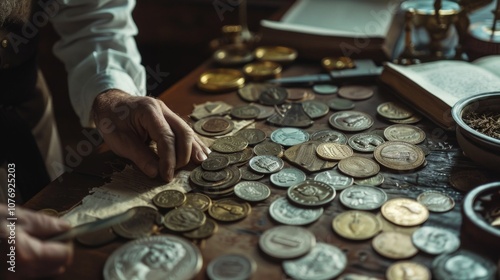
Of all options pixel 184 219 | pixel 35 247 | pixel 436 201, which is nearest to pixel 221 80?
pixel 184 219

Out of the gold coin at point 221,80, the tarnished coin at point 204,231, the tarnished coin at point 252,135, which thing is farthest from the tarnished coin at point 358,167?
the gold coin at point 221,80

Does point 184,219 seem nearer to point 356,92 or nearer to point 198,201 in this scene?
point 198,201

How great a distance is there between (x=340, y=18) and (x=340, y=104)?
745mm

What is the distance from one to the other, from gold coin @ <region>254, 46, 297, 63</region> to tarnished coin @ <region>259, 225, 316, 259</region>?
0.87 metres

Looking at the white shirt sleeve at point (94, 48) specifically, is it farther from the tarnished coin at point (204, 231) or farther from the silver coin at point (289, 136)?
the tarnished coin at point (204, 231)

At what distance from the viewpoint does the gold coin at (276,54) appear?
1.82 meters

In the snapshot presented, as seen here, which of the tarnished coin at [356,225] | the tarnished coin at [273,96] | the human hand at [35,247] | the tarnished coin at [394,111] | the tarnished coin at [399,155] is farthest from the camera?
the tarnished coin at [273,96]

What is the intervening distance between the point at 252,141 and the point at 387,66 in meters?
0.50

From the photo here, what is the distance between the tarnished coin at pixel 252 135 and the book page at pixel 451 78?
1.45 feet

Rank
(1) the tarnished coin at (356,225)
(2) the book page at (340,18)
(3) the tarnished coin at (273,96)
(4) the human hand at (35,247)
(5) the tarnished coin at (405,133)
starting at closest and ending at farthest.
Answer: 1. (4) the human hand at (35,247)
2. (1) the tarnished coin at (356,225)
3. (5) the tarnished coin at (405,133)
4. (3) the tarnished coin at (273,96)
5. (2) the book page at (340,18)

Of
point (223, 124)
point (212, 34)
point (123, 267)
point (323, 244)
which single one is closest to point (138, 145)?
point (223, 124)

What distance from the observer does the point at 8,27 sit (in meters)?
1.52

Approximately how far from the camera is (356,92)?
1613mm

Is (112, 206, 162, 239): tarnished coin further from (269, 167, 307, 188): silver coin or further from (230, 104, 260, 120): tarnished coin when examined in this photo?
(230, 104, 260, 120): tarnished coin
